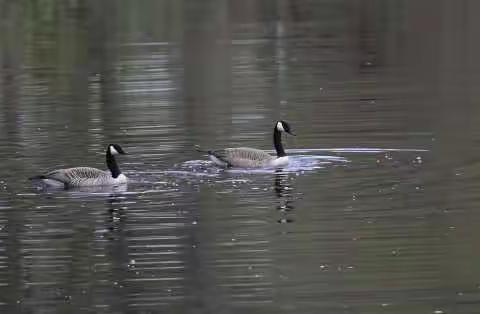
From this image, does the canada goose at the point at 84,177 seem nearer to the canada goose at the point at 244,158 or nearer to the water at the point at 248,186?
the water at the point at 248,186

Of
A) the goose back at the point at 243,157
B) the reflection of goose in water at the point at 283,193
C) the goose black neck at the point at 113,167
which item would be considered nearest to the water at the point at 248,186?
the reflection of goose in water at the point at 283,193

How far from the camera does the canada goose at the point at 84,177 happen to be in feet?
67.0

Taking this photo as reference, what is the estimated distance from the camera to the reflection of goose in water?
60.2 ft

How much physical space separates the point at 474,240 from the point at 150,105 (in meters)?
14.3

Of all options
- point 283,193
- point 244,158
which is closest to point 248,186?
point 283,193

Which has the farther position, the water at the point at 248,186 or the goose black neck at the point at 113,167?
the goose black neck at the point at 113,167

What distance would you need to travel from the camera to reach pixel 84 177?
67.3 feet

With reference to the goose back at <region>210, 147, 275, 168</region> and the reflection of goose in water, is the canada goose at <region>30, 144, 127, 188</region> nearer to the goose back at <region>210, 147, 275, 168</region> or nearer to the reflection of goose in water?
the goose back at <region>210, 147, 275, 168</region>

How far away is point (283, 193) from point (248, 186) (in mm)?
901

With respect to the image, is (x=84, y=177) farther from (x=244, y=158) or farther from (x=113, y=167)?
(x=244, y=158)

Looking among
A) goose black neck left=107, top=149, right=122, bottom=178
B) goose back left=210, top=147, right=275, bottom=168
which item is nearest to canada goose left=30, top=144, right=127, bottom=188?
goose black neck left=107, top=149, right=122, bottom=178

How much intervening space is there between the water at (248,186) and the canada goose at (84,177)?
124 millimetres

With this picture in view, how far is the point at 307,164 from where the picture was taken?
22.1 m

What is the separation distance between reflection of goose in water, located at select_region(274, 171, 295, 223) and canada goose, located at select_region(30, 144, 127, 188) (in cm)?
210
